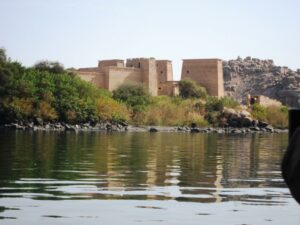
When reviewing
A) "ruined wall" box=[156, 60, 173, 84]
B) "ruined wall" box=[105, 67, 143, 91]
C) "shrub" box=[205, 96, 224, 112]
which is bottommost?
"shrub" box=[205, 96, 224, 112]

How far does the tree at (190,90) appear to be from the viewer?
273 feet

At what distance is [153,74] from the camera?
8150cm

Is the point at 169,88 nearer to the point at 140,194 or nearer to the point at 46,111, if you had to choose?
the point at 46,111

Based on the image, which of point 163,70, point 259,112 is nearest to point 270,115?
point 259,112

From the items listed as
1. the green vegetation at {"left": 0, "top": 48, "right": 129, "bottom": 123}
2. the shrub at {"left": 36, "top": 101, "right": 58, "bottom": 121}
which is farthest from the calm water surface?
the shrub at {"left": 36, "top": 101, "right": 58, "bottom": 121}

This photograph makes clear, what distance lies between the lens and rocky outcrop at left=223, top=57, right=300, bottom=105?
13321 centimetres

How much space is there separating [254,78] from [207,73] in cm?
6013

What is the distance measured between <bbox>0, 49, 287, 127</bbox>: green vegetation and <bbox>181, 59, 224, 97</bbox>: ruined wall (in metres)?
8.91

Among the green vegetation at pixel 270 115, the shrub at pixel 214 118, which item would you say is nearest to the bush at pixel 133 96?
the shrub at pixel 214 118

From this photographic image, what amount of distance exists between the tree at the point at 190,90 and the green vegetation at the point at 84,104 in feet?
12.1

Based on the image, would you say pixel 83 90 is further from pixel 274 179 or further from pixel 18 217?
pixel 18 217

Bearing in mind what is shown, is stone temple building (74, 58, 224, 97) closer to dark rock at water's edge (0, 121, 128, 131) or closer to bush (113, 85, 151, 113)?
bush (113, 85, 151, 113)

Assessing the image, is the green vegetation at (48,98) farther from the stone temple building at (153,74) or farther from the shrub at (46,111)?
the stone temple building at (153,74)

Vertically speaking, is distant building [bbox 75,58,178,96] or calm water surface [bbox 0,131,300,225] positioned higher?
distant building [bbox 75,58,178,96]
